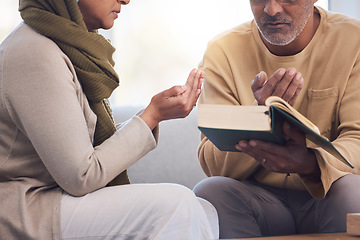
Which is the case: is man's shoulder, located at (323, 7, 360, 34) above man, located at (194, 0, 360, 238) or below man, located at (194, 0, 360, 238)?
above

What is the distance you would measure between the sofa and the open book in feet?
4.20

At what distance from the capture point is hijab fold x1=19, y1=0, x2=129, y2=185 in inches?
51.6

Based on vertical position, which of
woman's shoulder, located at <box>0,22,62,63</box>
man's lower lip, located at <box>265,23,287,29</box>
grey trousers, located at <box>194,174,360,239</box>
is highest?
woman's shoulder, located at <box>0,22,62,63</box>

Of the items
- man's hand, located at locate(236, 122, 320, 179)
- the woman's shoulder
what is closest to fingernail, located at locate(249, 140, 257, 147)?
man's hand, located at locate(236, 122, 320, 179)

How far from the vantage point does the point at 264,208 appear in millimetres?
1744

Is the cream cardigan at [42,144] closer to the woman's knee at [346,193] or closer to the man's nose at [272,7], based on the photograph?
the woman's knee at [346,193]

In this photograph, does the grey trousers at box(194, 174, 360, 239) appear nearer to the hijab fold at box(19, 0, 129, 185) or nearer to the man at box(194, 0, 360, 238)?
the man at box(194, 0, 360, 238)

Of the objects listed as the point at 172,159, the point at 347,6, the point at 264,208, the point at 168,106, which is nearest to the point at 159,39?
the point at 172,159

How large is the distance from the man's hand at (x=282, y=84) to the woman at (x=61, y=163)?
16.6 inches

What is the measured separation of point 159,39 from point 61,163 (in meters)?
1.88

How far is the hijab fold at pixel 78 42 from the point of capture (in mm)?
1311

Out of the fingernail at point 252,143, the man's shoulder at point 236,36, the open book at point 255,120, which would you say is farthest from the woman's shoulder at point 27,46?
the man's shoulder at point 236,36

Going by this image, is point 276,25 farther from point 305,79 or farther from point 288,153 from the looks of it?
point 288,153

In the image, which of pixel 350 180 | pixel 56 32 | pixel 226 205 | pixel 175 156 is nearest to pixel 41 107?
pixel 56 32
